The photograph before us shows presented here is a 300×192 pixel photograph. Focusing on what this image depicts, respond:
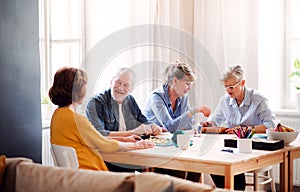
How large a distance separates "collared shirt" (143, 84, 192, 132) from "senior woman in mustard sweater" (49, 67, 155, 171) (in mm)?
992

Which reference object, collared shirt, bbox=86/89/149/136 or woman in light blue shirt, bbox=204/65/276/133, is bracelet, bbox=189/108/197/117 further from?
collared shirt, bbox=86/89/149/136

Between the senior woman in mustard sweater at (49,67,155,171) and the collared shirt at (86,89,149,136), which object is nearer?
the senior woman in mustard sweater at (49,67,155,171)

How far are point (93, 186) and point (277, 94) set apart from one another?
339 centimetres

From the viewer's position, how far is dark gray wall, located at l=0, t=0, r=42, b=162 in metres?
2.99

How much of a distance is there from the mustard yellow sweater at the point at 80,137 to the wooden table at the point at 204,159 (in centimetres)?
19

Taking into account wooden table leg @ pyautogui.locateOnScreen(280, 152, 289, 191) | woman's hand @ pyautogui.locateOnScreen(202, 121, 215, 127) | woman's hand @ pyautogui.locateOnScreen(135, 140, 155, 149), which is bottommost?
wooden table leg @ pyautogui.locateOnScreen(280, 152, 289, 191)

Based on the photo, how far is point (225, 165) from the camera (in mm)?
2824

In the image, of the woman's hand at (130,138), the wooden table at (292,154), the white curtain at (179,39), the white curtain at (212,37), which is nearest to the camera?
the woman's hand at (130,138)

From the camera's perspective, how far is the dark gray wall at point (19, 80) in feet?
9.80

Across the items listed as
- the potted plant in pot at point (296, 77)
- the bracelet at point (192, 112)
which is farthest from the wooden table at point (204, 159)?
the potted plant in pot at point (296, 77)

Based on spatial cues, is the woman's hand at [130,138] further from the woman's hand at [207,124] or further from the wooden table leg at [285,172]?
the wooden table leg at [285,172]

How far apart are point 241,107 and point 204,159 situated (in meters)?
1.34

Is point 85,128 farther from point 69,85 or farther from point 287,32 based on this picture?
point 287,32

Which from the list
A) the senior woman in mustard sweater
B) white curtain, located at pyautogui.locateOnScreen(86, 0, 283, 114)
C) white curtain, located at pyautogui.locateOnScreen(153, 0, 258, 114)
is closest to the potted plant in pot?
white curtain, located at pyautogui.locateOnScreen(86, 0, 283, 114)
